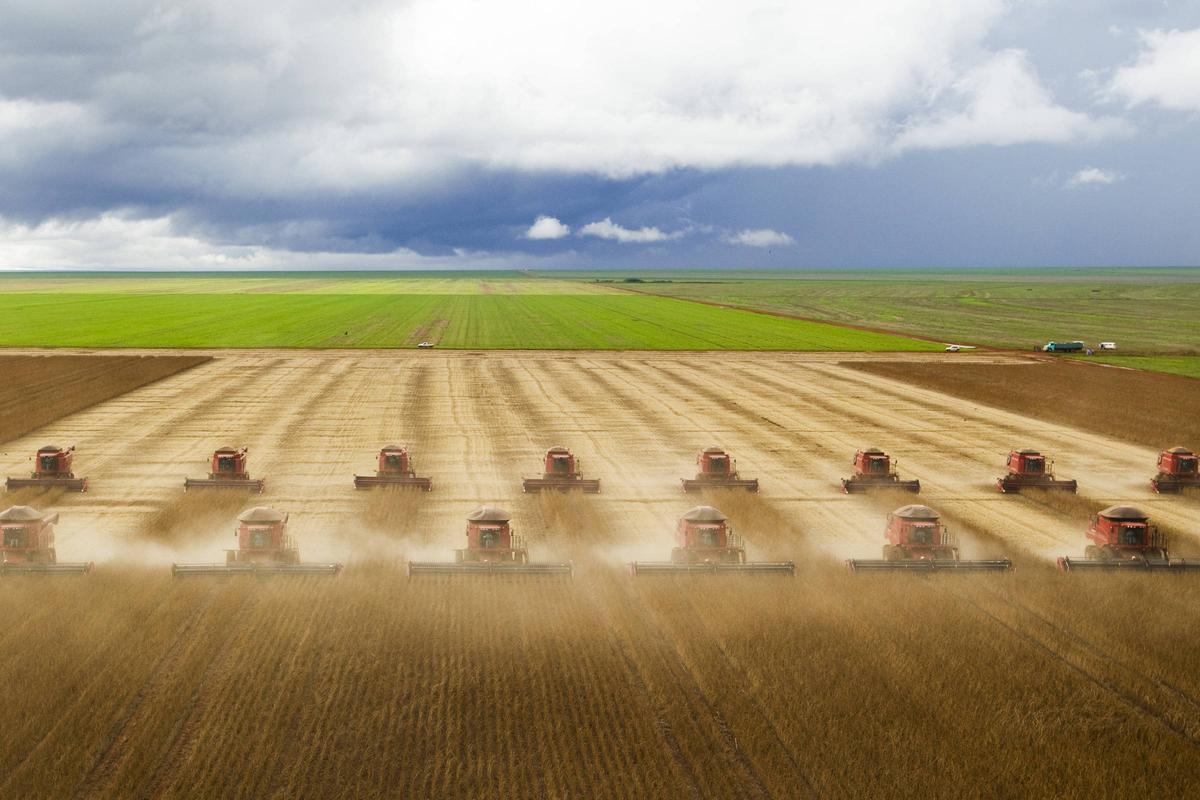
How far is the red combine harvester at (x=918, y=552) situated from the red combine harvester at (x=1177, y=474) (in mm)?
15622

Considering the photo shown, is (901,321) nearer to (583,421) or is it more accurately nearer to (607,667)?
(583,421)

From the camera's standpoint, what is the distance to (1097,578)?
1014 inches

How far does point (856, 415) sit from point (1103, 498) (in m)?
20.0

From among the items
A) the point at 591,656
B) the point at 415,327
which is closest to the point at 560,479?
the point at 591,656

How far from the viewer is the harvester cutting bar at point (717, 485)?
118 feet

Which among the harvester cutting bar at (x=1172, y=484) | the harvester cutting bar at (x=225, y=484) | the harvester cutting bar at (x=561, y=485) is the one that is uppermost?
the harvester cutting bar at (x=225, y=484)

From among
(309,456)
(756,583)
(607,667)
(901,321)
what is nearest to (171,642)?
(607,667)

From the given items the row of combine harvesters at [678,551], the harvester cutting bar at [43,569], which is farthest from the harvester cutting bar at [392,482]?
the harvester cutting bar at [43,569]

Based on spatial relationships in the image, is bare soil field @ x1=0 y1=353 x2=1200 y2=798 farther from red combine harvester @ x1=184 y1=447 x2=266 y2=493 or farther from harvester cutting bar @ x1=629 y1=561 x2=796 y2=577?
red combine harvester @ x1=184 y1=447 x2=266 y2=493

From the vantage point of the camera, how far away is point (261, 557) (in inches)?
999

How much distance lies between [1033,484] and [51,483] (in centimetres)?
3814

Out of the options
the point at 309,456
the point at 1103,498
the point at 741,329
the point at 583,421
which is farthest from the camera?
the point at 741,329

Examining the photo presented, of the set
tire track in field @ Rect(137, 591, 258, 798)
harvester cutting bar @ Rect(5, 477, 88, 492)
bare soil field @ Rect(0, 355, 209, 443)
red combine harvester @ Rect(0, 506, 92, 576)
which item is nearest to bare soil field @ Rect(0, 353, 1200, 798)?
tire track in field @ Rect(137, 591, 258, 798)

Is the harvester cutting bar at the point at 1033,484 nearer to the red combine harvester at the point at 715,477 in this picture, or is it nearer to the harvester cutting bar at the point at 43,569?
the red combine harvester at the point at 715,477
